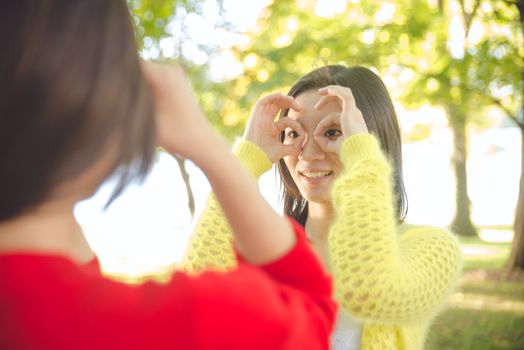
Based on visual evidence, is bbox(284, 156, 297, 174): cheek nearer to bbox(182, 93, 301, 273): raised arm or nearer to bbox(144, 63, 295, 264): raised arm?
bbox(182, 93, 301, 273): raised arm

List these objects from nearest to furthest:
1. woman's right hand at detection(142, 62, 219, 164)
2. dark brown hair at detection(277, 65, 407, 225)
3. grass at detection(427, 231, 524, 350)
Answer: woman's right hand at detection(142, 62, 219, 164) → dark brown hair at detection(277, 65, 407, 225) → grass at detection(427, 231, 524, 350)

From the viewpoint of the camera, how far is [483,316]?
8086 mm

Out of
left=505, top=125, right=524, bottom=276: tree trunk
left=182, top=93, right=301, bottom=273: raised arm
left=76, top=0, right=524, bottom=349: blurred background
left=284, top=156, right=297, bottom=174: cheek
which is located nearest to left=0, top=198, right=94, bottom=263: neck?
left=182, top=93, right=301, bottom=273: raised arm


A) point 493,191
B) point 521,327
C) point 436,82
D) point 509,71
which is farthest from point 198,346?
point 493,191

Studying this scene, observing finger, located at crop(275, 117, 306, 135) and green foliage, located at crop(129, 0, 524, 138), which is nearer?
finger, located at crop(275, 117, 306, 135)

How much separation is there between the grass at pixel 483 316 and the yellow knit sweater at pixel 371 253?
480 cm

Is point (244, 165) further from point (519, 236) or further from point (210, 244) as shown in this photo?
point (519, 236)

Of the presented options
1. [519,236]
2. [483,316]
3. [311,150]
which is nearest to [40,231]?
[311,150]

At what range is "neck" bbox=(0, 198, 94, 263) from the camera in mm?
896

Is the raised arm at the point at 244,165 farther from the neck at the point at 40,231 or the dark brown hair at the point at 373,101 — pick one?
the neck at the point at 40,231

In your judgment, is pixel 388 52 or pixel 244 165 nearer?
pixel 244 165

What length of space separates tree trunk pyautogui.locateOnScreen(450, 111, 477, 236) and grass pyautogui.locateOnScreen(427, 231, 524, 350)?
4194mm

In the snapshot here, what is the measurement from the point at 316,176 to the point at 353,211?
0.77 metres

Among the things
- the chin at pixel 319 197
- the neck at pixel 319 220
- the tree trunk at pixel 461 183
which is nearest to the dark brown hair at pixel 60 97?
the chin at pixel 319 197
